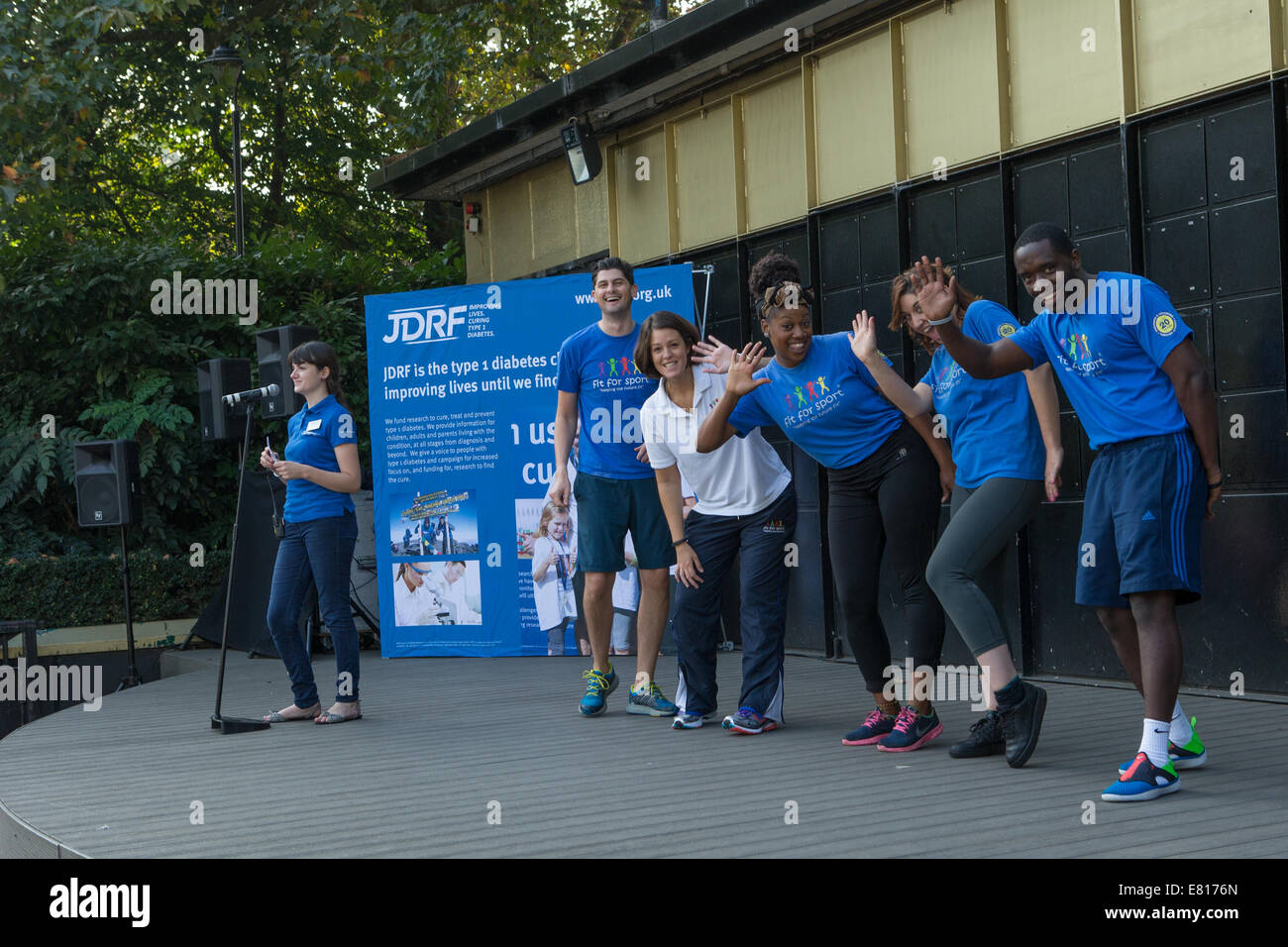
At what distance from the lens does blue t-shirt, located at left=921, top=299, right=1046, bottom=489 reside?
4.85 m

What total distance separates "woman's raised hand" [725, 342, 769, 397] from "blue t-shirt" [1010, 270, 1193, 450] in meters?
1.25

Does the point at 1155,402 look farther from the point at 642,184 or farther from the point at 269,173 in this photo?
the point at 269,173

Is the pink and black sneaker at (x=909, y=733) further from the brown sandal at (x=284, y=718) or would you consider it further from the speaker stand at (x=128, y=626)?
the speaker stand at (x=128, y=626)

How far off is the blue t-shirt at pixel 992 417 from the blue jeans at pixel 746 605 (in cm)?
96

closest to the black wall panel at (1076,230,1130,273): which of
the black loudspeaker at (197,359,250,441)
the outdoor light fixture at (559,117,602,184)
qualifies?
the outdoor light fixture at (559,117,602,184)

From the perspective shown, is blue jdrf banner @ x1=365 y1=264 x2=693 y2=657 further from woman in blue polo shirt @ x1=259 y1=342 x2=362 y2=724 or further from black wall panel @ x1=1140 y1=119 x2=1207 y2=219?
black wall panel @ x1=1140 y1=119 x2=1207 y2=219

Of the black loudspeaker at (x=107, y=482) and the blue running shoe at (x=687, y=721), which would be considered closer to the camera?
the blue running shoe at (x=687, y=721)

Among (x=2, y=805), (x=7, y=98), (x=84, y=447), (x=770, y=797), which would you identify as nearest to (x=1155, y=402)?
(x=770, y=797)

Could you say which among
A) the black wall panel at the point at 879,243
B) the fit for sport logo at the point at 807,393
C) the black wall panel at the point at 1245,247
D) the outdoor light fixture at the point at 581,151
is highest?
the outdoor light fixture at the point at 581,151

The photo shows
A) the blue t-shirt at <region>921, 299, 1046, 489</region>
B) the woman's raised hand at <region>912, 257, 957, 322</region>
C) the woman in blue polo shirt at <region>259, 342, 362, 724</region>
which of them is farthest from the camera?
the woman in blue polo shirt at <region>259, 342, 362, 724</region>

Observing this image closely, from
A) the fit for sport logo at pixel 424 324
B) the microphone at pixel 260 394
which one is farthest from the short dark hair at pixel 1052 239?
the fit for sport logo at pixel 424 324

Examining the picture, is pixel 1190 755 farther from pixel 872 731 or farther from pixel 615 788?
pixel 615 788

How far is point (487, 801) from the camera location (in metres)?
4.55

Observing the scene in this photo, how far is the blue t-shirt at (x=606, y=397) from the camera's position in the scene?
6.43 metres
